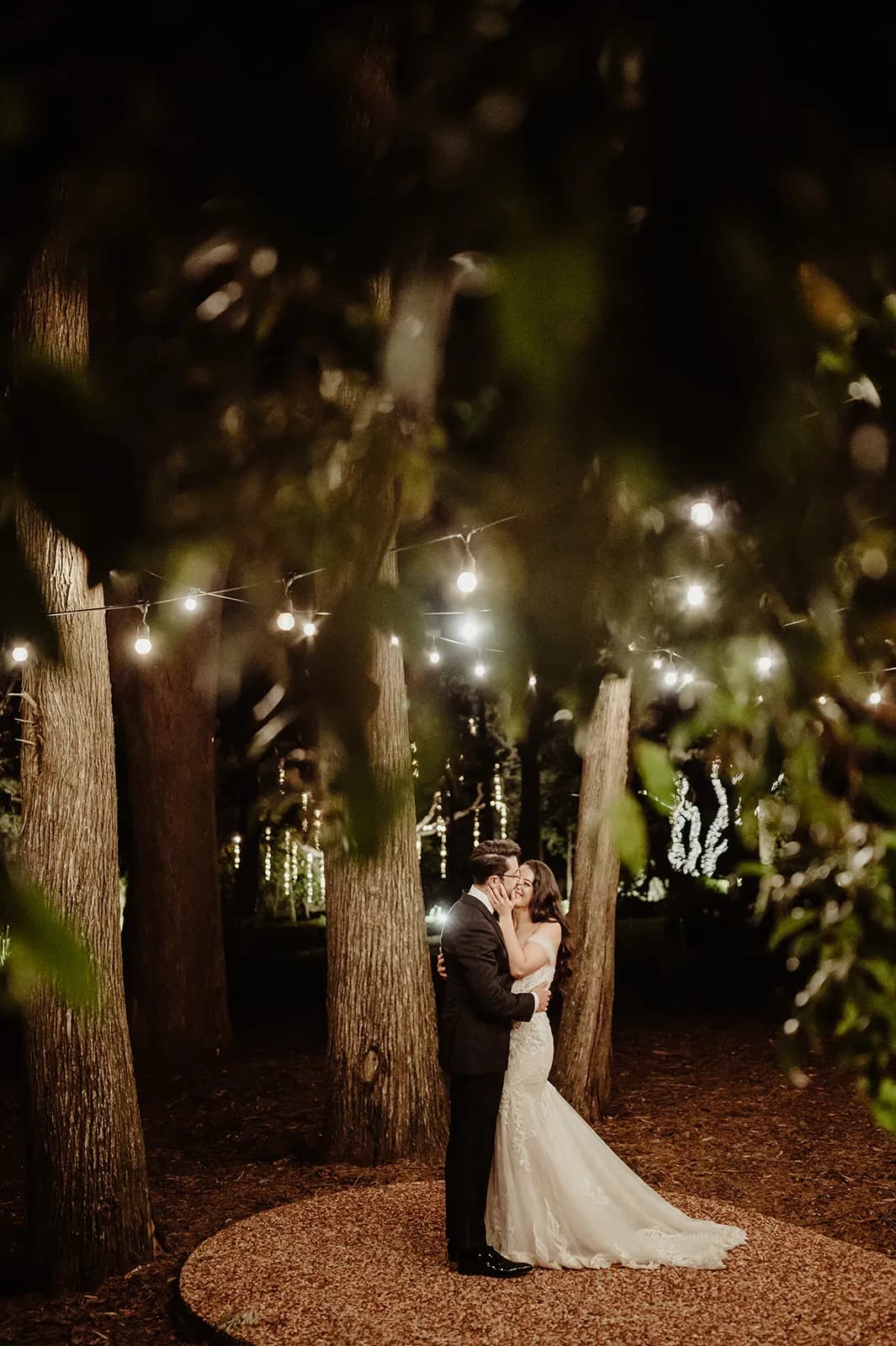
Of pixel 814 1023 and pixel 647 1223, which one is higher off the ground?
pixel 814 1023

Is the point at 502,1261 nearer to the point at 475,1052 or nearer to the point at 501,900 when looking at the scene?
the point at 475,1052

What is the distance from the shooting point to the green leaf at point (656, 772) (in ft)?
5.74

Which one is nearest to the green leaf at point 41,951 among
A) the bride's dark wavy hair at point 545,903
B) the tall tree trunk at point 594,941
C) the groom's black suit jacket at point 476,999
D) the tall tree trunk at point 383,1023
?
the groom's black suit jacket at point 476,999

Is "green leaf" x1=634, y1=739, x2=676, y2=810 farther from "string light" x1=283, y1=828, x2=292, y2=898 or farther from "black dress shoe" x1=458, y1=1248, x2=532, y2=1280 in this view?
"string light" x1=283, y1=828, x2=292, y2=898

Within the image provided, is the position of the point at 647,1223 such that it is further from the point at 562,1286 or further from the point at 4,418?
the point at 4,418

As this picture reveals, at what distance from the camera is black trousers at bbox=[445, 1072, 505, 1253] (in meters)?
5.66

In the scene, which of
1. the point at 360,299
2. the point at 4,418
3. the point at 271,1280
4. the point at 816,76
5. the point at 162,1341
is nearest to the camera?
the point at 4,418

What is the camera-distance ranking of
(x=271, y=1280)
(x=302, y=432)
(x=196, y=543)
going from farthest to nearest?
(x=271, y=1280) → (x=302, y=432) → (x=196, y=543)

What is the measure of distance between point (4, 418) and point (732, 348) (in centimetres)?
72

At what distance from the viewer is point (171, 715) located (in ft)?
37.4

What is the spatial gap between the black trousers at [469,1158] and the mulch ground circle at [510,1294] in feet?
0.72

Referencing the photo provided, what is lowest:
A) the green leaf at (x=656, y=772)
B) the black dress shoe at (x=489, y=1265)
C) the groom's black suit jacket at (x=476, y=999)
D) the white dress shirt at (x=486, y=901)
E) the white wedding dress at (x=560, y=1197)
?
the black dress shoe at (x=489, y=1265)

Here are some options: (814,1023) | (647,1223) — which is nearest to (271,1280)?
(647,1223)

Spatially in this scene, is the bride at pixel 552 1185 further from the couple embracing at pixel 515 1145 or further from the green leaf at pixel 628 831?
the green leaf at pixel 628 831
